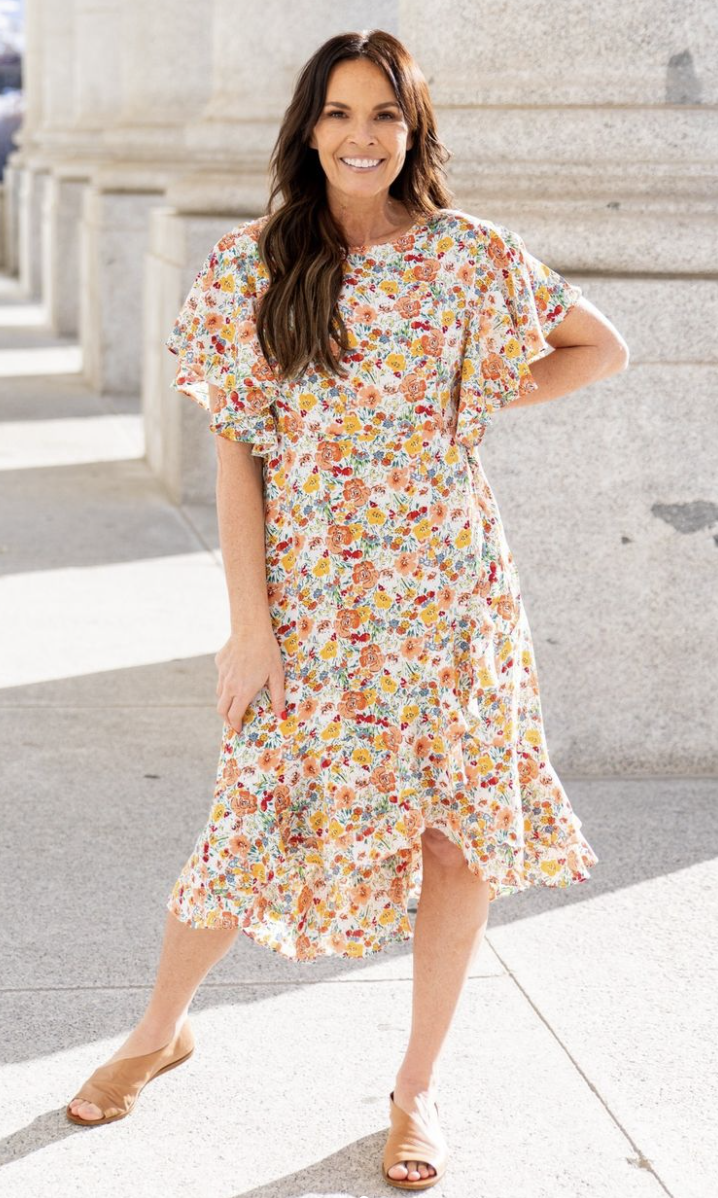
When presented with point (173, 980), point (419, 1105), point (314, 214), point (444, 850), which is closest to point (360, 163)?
point (314, 214)

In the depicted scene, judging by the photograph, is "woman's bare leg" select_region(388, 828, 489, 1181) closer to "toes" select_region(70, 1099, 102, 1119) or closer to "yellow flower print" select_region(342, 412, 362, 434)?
"toes" select_region(70, 1099, 102, 1119)

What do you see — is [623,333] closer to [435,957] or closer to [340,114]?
[340,114]

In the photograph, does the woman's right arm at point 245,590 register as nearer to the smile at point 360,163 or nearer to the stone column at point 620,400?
the smile at point 360,163

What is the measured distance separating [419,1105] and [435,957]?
0.24m

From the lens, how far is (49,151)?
1867 cm

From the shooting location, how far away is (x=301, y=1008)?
3.61m

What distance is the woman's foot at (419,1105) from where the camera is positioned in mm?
3000

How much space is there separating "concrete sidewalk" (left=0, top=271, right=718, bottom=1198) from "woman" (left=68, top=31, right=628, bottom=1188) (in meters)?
0.22

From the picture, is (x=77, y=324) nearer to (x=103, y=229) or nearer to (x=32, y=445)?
(x=103, y=229)

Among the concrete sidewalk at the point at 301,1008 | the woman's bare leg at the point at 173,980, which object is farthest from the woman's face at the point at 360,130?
the concrete sidewalk at the point at 301,1008

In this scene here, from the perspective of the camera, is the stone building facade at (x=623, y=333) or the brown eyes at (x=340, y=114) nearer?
the brown eyes at (x=340, y=114)

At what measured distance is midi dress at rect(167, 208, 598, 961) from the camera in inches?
115

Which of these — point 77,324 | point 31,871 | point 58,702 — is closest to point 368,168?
point 31,871

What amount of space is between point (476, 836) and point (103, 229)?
10376 millimetres
